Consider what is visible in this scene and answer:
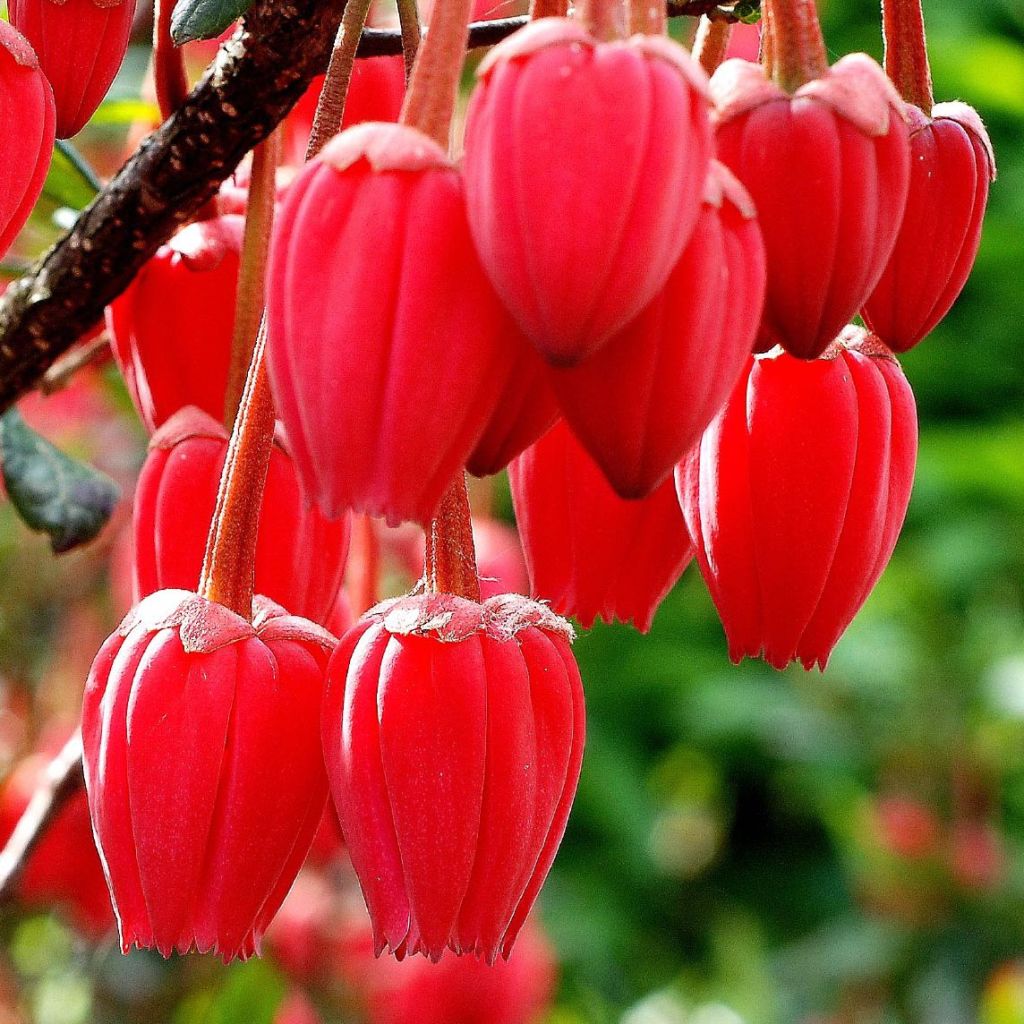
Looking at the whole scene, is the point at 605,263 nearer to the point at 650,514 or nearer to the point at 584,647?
the point at 650,514

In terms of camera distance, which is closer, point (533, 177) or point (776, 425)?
point (533, 177)

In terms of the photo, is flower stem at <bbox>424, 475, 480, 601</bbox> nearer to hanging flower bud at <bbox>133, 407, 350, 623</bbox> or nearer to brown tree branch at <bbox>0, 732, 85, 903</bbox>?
hanging flower bud at <bbox>133, 407, 350, 623</bbox>

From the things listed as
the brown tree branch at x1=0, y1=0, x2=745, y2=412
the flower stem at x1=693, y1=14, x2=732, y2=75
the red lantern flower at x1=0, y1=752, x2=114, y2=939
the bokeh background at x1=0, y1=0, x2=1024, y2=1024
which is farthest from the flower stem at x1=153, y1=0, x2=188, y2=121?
the red lantern flower at x1=0, y1=752, x2=114, y2=939

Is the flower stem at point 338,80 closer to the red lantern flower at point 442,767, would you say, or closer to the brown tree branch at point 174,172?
the brown tree branch at point 174,172

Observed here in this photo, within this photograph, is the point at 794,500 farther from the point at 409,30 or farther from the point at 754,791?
the point at 754,791

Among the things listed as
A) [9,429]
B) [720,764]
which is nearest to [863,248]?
[9,429]

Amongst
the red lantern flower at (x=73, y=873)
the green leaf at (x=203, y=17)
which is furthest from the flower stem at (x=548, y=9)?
the red lantern flower at (x=73, y=873)

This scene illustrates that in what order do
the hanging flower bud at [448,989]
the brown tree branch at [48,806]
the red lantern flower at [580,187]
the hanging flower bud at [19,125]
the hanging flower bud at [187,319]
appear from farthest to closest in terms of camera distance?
the hanging flower bud at [448,989] < the brown tree branch at [48,806] < the hanging flower bud at [187,319] < the hanging flower bud at [19,125] < the red lantern flower at [580,187]
